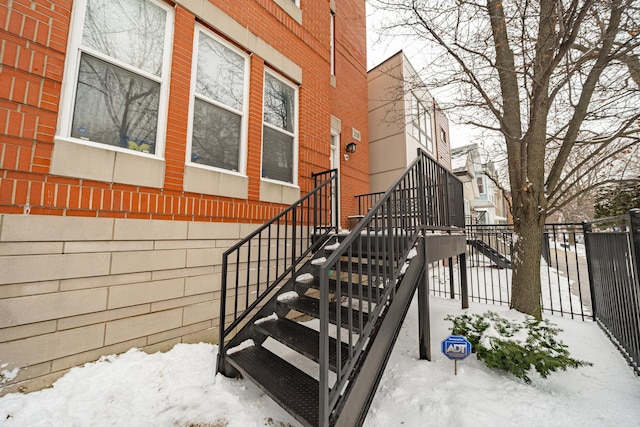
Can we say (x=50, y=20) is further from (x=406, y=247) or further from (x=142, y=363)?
(x=406, y=247)

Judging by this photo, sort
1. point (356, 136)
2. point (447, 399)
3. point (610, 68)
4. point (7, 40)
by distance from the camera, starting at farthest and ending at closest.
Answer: point (356, 136) < point (610, 68) < point (447, 399) < point (7, 40)

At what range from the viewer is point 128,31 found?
2.84 meters

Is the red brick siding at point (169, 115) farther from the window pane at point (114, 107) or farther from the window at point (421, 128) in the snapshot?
the window at point (421, 128)

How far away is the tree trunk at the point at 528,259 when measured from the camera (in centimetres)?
405

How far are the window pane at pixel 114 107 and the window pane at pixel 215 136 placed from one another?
0.47 m

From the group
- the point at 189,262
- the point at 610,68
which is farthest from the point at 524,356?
the point at 610,68

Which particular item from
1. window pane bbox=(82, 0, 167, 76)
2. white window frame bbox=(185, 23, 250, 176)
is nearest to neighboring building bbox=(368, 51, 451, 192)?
white window frame bbox=(185, 23, 250, 176)

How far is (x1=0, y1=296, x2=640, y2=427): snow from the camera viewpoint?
1972 mm

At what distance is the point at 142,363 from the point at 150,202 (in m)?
1.62

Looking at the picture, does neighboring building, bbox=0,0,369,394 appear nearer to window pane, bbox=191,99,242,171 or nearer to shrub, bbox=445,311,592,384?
→ window pane, bbox=191,99,242,171

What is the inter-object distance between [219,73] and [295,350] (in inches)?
144

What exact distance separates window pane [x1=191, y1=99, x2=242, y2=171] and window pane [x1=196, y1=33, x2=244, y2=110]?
188 millimetres

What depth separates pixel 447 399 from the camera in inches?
87.6

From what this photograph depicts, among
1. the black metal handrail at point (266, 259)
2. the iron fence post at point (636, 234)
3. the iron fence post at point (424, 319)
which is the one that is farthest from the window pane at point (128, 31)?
the iron fence post at point (636, 234)
